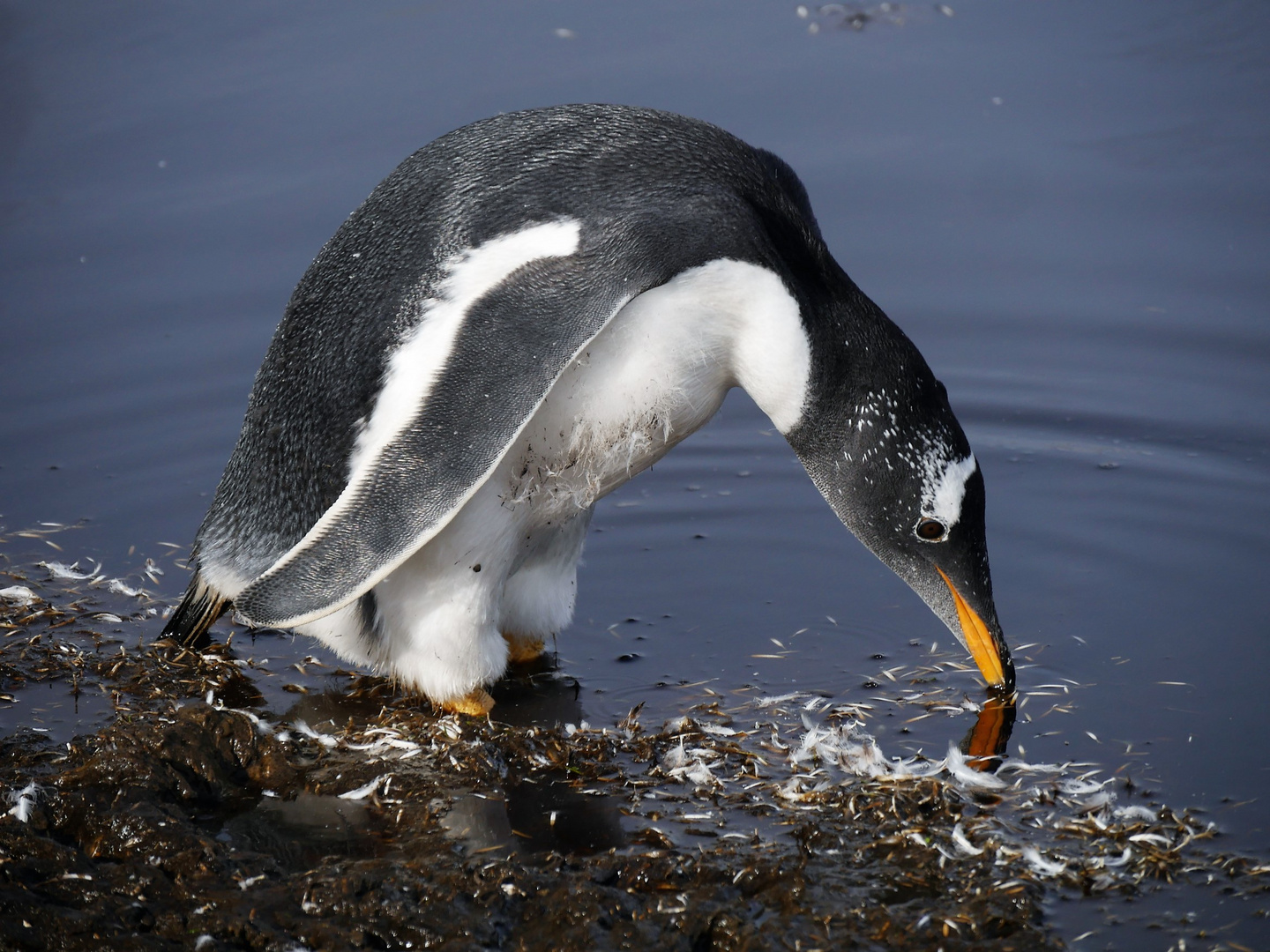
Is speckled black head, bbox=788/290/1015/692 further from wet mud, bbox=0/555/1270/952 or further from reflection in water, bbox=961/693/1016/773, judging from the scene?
wet mud, bbox=0/555/1270/952

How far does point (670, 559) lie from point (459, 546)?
1.23 m

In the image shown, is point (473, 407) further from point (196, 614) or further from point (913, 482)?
point (196, 614)

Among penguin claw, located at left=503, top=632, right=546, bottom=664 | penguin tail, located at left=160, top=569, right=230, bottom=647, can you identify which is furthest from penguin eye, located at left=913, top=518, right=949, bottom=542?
penguin tail, located at left=160, top=569, right=230, bottom=647

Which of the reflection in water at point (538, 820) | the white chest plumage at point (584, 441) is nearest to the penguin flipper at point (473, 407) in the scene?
the white chest plumage at point (584, 441)

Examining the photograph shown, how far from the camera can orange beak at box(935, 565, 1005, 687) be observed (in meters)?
3.36

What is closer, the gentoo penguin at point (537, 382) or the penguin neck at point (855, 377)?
the gentoo penguin at point (537, 382)

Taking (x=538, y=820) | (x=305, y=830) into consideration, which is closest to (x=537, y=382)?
(x=538, y=820)

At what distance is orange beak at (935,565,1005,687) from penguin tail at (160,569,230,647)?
69.6 inches

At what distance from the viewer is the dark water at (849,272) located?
386cm

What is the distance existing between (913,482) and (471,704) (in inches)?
46.3

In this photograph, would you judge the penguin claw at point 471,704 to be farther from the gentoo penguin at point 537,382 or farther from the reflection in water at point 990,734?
the reflection in water at point 990,734

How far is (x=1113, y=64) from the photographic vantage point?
687 centimetres

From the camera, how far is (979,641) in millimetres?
3395

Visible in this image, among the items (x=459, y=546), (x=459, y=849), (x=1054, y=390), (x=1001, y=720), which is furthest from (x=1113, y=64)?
(x=459, y=849)
